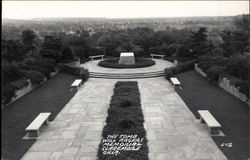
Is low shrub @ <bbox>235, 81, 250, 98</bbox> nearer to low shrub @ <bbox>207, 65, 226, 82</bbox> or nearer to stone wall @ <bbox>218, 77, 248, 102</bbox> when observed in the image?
stone wall @ <bbox>218, 77, 248, 102</bbox>

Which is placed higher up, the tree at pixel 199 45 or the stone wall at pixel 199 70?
the tree at pixel 199 45

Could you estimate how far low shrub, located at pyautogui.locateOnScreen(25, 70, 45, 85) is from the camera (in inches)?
637

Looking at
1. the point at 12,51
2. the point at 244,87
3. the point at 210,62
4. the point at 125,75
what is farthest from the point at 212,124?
the point at 12,51

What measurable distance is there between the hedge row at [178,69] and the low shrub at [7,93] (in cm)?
1053

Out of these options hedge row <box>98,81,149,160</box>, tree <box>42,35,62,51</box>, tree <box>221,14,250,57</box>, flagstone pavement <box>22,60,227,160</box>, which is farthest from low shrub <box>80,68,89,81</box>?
tree <box>221,14,250,57</box>

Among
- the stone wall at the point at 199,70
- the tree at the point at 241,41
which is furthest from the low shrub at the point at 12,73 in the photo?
the tree at the point at 241,41

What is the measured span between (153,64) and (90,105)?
1128 cm

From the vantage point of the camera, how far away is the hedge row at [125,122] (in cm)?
775

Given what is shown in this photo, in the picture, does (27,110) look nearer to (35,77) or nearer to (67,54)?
(35,77)

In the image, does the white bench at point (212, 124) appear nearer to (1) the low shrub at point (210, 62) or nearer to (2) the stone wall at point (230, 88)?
(2) the stone wall at point (230, 88)

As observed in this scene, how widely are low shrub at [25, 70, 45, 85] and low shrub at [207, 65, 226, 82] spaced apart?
1164 cm

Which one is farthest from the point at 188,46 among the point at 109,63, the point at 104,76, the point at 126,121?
the point at 126,121

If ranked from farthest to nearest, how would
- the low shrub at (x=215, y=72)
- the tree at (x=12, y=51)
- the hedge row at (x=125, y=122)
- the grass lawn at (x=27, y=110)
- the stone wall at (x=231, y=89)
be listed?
the tree at (x=12, y=51) < the low shrub at (x=215, y=72) < the stone wall at (x=231, y=89) < the grass lawn at (x=27, y=110) < the hedge row at (x=125, y=122)

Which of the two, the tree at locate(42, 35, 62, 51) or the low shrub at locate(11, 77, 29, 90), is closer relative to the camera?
the low shrub at locate(11, 77, 29, 90)
